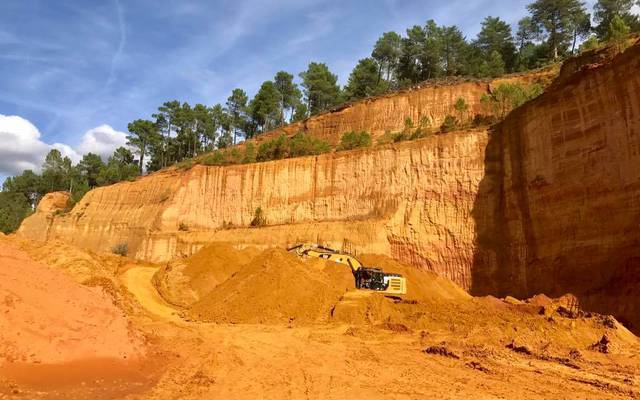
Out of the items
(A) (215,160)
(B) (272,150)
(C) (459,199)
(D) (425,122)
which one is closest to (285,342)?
(C) (459,199)

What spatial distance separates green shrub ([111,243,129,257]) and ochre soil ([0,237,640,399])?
18.4 m

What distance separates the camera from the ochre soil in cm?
791

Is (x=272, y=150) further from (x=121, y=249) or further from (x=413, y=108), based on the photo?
(x=121, y=249)

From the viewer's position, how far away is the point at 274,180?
114ft

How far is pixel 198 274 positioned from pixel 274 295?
616 centimetres

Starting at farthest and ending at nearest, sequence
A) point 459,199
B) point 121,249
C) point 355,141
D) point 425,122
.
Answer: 1. point 425,122
2. point 121,249
3. point 355,141
4. point 459,199

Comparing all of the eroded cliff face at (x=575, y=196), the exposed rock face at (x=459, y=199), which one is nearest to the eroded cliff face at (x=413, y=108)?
the exposed rock face at (x=459, y=199)

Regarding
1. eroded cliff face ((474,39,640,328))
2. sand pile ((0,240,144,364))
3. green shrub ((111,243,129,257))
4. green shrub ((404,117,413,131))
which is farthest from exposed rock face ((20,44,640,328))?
sand pile ((0,240,144,364))

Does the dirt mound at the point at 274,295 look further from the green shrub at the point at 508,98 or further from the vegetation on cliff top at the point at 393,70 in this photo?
the vegetation on cliff top at the point at 393,70

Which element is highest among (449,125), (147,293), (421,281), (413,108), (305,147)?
(413,108)

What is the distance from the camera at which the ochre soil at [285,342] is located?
7906 mm

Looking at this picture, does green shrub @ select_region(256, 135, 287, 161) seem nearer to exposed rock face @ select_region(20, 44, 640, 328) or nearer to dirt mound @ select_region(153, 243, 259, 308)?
exposed rock face @ select_region(20, 44, 640, 328)

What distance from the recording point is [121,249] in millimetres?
37750

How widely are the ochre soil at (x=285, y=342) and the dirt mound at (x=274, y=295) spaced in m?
0.05
